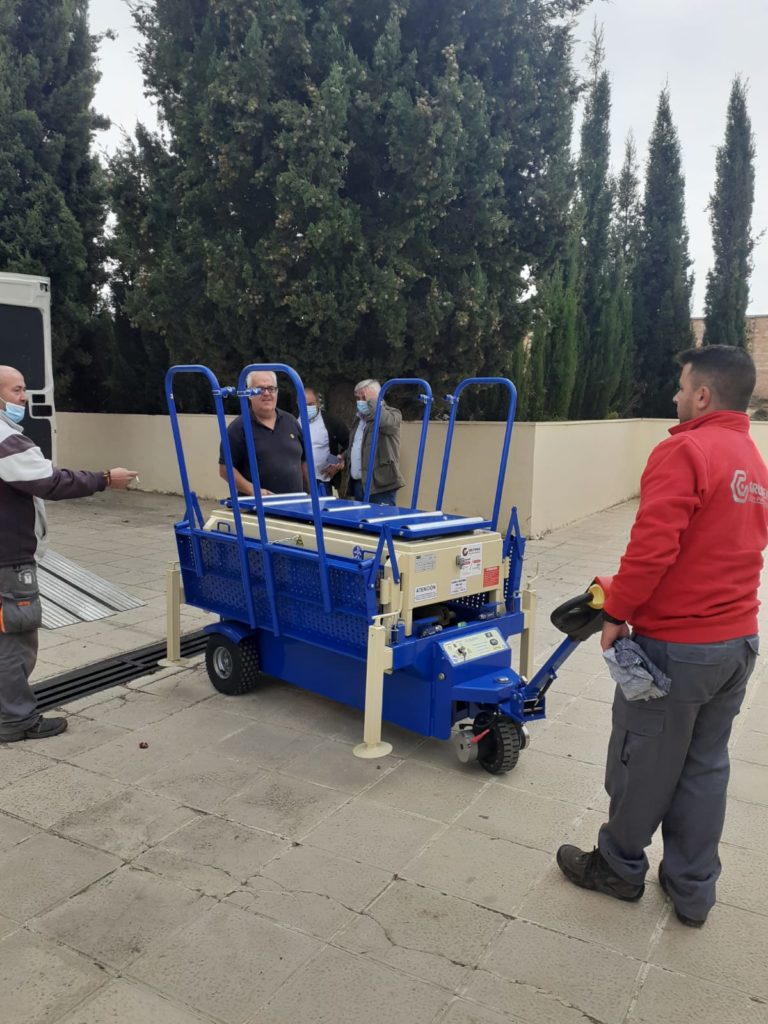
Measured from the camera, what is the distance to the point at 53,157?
11984mm

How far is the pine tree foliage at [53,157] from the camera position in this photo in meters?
11.6

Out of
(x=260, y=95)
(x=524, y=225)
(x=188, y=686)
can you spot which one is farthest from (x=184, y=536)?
(x=524, y=225)

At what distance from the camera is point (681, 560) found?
8.00 feet

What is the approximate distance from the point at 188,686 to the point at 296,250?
209 inches

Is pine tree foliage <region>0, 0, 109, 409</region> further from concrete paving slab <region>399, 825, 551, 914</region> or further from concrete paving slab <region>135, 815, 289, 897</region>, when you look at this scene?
concrete paving slab <region>399, 825, 551, 914</region>

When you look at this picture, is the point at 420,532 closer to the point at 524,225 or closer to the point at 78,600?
the point at 78,600

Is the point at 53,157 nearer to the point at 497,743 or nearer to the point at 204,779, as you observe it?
the point at 204,779

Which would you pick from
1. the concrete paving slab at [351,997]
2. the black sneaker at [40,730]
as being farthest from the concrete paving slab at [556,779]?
the black sneaker at [40,730]

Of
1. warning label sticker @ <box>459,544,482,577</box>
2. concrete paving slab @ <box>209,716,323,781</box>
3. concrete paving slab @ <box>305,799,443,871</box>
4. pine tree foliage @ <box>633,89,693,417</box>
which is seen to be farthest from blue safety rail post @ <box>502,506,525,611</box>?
pine tree foliage @ <box>633,89,693,417</box>

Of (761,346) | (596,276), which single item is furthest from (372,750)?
(761,346)

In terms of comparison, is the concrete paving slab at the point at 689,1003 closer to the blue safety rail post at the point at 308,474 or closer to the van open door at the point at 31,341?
the blue safety rail post at the point at 308,474

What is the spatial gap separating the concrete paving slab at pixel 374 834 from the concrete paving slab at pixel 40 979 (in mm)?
904

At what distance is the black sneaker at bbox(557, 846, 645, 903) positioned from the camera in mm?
2664

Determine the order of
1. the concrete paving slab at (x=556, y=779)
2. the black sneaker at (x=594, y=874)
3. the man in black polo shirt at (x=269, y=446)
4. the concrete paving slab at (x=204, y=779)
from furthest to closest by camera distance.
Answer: the man in black polo shirt at (x=269, y=446), the concrete paving slab at (x=556, y=779), the concrete paving slab at (x=204, y=779), the black sneaker at (x=594, y=874)
